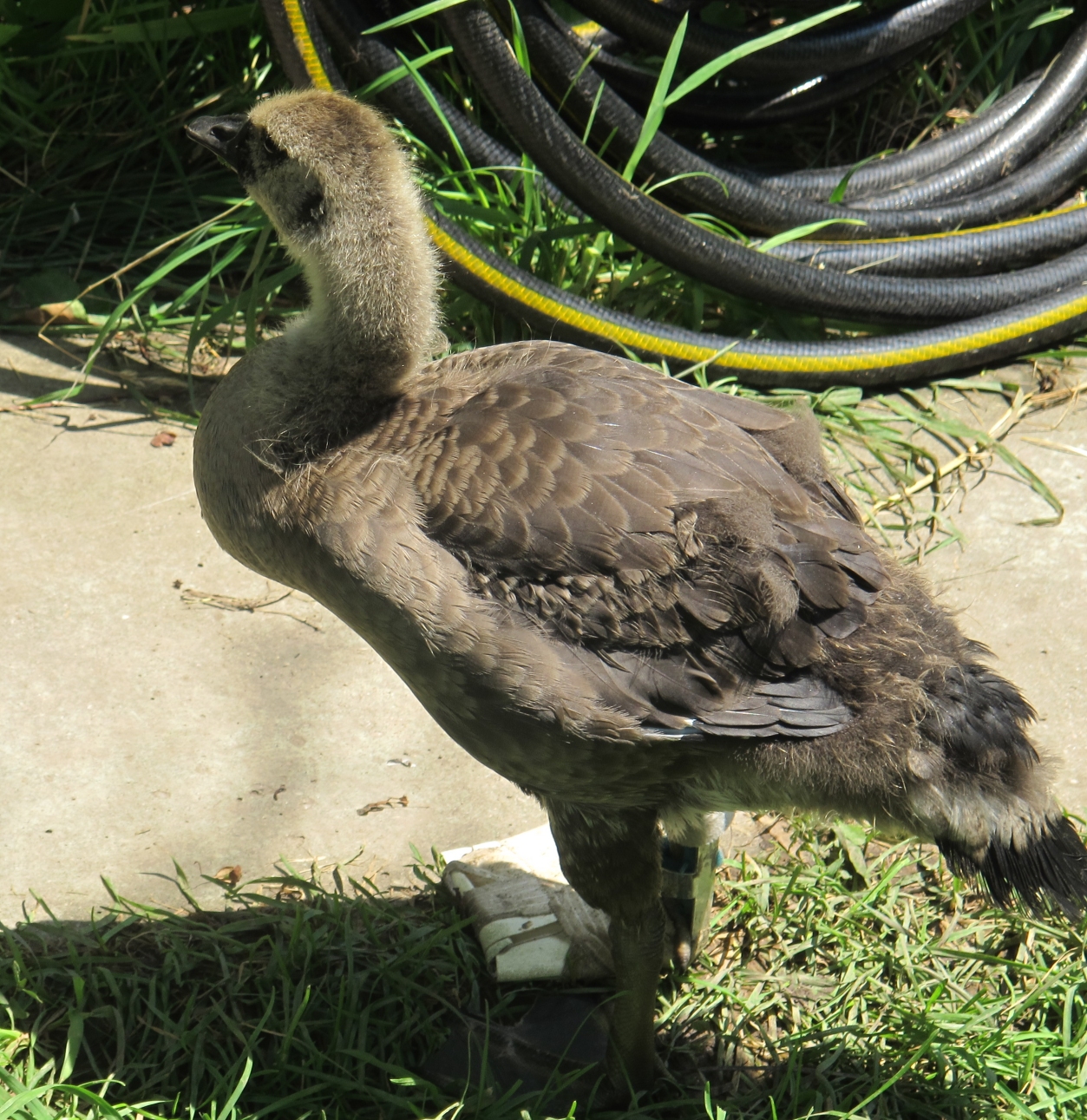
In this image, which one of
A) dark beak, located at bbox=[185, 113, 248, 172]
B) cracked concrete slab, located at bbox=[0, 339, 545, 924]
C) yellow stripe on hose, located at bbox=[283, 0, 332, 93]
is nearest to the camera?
dark beak, located at bbox=[185, 113, 248, 172]

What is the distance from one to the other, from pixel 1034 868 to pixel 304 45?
3.27 meters

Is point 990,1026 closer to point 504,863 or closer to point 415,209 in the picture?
point 504,863

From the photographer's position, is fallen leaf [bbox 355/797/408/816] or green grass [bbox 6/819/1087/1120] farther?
fallen leaf [bbox 355/797/408/816]

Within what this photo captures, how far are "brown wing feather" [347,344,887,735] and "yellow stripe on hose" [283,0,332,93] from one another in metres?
2.07

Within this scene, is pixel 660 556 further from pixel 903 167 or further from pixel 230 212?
pixel 903 167

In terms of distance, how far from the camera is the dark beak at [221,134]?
8.48 feet

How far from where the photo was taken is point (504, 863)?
9.77ft

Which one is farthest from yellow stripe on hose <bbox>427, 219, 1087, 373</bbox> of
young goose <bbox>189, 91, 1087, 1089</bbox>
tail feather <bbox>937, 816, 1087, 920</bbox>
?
tail feather <bbox>937, 816, 1087, 920</bbox>

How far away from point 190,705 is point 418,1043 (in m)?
1.21

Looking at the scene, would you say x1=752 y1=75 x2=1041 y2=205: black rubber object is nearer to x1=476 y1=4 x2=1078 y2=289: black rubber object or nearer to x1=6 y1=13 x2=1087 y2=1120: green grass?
x1=476 y1=4 x2=1078 y2=289: black rubber object

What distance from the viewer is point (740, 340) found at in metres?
4.26

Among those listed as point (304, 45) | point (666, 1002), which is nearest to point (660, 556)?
point (666, 1002)

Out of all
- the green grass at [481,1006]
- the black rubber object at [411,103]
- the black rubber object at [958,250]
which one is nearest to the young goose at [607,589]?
the green grass at [481,1006]

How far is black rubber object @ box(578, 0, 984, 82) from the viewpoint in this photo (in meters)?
4.39
